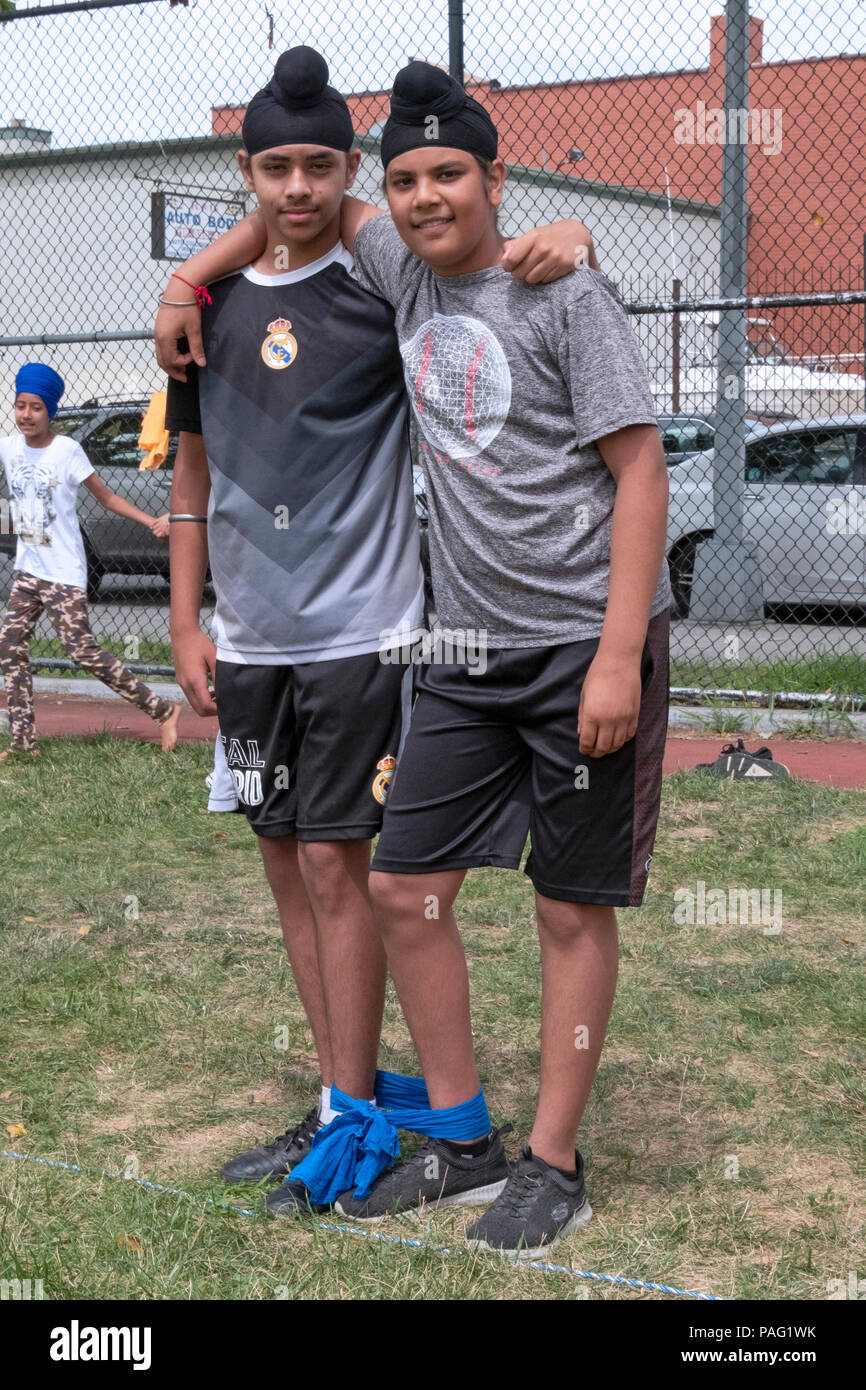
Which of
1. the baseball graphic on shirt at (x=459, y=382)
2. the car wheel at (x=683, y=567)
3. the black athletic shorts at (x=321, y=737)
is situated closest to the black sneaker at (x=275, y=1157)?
the black athletic shorts at (x=321, y=737)

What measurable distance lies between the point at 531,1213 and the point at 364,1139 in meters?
0.37

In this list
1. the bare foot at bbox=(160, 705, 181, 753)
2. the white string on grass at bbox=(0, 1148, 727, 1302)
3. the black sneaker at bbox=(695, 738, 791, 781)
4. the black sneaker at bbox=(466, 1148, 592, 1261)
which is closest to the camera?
the white string on grass at bbox=(0, 1148, 727, 1302)

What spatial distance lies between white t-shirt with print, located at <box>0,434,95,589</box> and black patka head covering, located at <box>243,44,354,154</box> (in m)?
4.61

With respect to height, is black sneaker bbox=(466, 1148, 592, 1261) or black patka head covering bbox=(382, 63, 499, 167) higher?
black patka head covering bbox=(382, 63, 499, 167)

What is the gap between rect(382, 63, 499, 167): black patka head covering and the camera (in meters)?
2.61

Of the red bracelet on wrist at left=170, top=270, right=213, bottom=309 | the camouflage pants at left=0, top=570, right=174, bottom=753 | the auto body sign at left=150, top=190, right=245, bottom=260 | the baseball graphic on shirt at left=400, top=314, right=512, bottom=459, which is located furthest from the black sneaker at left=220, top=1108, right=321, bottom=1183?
the auto body sign at left=150, top=190, right=245, bottom=260

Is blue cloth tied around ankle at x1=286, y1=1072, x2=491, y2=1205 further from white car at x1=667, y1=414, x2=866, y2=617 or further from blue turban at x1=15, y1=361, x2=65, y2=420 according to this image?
white car at x1=667, y1=414, x2=866, y2=617

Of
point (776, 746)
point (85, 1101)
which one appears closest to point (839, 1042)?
point (85, 1101)

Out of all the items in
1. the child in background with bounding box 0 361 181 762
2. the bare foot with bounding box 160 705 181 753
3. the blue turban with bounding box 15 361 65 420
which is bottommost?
the bare foot with bounding box 160 705 181 753

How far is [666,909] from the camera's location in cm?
473

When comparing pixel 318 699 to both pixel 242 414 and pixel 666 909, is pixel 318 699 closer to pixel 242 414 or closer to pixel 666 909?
pixel 242 414

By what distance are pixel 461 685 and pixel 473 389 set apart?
0.53 m

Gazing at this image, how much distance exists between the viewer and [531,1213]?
8.79ft

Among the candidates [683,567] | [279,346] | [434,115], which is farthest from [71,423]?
[434,115]
